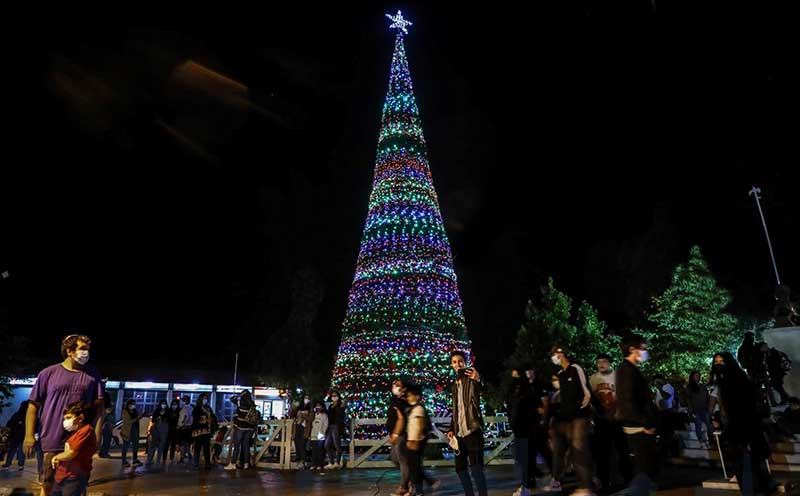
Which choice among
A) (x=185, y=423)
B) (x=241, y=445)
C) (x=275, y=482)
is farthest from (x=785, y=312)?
(x=185, y=423)

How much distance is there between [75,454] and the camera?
14.5 ft

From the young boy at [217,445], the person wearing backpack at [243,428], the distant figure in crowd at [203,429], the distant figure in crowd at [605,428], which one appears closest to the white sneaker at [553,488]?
the distant figure in crowd at [605,428]

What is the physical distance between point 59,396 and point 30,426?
1.03 ft

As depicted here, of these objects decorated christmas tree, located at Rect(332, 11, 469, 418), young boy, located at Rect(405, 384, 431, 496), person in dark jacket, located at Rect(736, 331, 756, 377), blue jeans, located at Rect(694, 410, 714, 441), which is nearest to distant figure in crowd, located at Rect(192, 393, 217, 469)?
decorated christmas tree, located at Rect(332, 11, 469, 418)

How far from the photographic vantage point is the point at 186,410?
1388 centimetres

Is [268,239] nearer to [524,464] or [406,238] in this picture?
[406,238]

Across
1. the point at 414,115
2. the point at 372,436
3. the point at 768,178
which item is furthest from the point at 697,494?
the point at 768,178

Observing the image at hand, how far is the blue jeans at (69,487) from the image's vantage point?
440cm

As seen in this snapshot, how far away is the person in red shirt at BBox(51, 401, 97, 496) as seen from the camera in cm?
437

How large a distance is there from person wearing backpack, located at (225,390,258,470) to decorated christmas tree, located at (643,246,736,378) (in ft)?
78.3

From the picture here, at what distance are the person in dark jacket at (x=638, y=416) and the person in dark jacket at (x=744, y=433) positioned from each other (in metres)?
1.58

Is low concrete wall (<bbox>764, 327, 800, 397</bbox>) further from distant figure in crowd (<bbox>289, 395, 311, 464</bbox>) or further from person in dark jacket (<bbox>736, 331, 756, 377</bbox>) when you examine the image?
distant figure in crowd (<bbox>289, 395, 311, 464</bbox>)

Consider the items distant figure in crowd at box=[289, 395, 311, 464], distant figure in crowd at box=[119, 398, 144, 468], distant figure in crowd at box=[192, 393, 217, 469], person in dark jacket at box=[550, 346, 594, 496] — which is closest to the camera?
person in dark jacket at box=[550, 346, 594, 496]

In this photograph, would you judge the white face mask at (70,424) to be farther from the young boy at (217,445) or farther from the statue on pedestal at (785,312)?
the statue on pedestal at (785,312)
